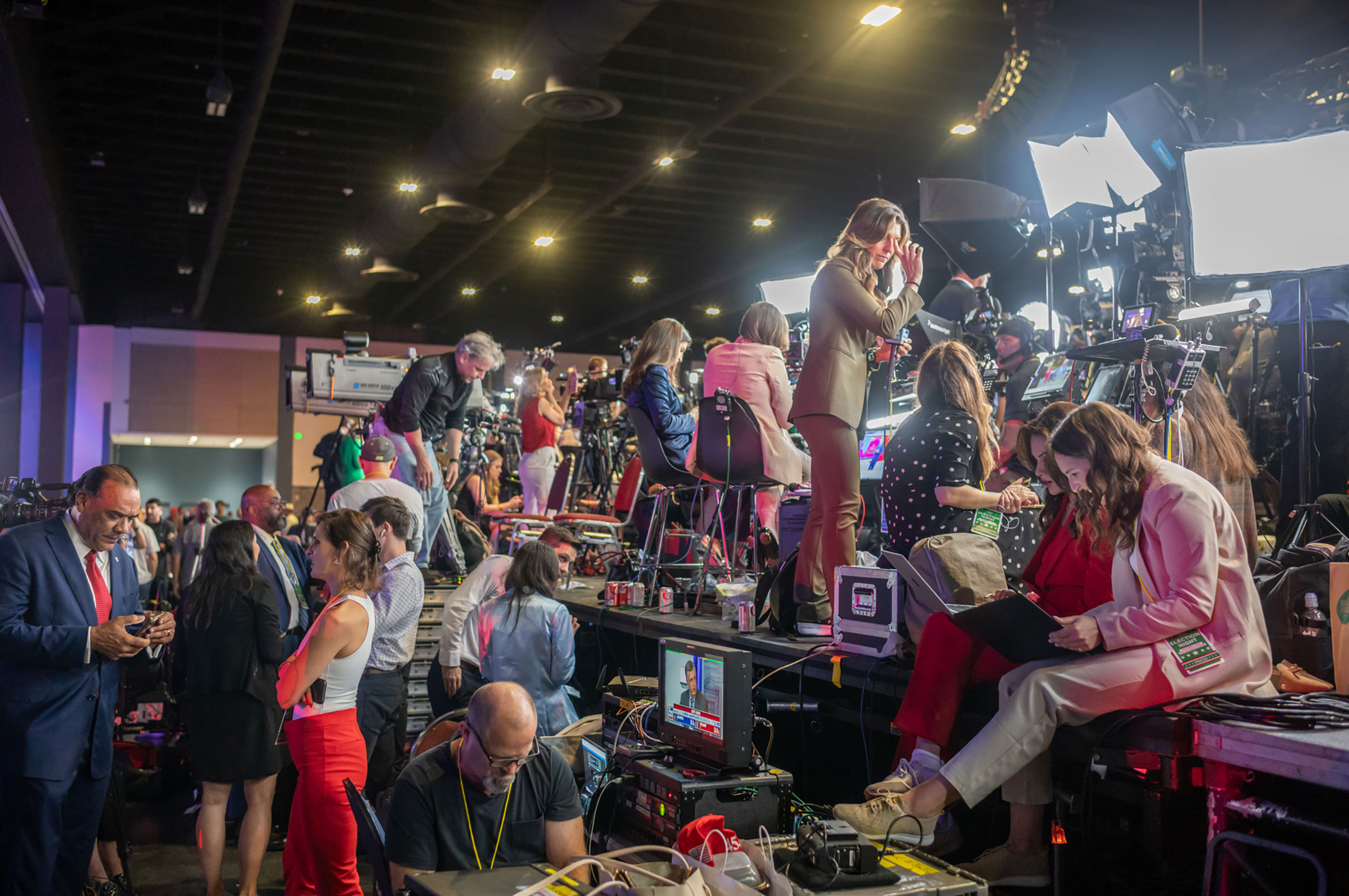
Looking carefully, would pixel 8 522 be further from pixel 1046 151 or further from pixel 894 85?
pixel 894 85

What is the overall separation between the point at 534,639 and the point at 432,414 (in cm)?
226

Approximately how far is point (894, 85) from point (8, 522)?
6.65 m

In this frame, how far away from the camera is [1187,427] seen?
4.04 metres

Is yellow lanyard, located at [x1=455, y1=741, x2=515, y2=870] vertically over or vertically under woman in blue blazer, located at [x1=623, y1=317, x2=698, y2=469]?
under

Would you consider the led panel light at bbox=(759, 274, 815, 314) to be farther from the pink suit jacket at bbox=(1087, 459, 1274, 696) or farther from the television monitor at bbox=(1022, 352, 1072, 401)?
the pink suit jacket at bbox=(1087, 459, 1274, 696)

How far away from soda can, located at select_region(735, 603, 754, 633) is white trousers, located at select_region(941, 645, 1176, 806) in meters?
1.60

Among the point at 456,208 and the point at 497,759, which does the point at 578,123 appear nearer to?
the point at 456,208

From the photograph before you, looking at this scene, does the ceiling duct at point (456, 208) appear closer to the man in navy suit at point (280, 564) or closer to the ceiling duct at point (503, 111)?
the ceiling duct at point (503, 111)

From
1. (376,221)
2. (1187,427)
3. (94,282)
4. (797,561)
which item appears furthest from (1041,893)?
(94,282)

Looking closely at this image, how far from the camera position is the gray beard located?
108 inches

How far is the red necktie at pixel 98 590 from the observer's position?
367 cm

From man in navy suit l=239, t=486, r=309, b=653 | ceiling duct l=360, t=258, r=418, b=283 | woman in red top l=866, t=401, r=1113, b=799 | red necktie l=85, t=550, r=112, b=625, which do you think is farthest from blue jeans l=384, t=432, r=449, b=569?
ceiling duct l=360, t=258, r=418, b=283

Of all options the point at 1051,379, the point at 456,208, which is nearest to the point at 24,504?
the point at 1051,379

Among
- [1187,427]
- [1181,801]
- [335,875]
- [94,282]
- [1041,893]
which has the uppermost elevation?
[94,282]
